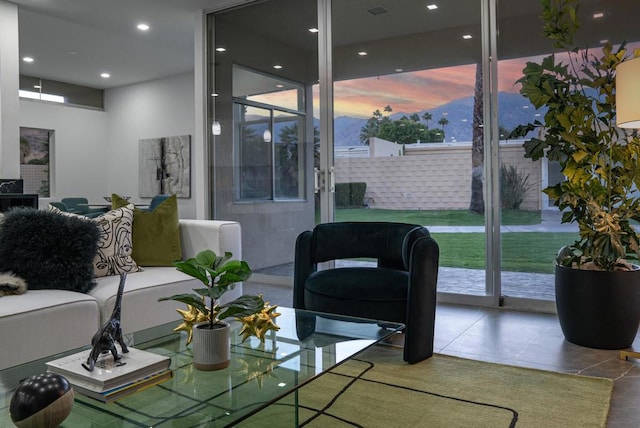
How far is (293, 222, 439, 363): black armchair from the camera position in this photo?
8.34ft

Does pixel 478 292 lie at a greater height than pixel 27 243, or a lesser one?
lesser

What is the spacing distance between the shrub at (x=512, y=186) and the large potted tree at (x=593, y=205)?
74 cm

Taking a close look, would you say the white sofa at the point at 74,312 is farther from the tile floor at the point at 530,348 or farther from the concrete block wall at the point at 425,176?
the concrete block wall at the point at 425,176

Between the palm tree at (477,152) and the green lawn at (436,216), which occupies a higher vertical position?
the palm tree at (477,152)

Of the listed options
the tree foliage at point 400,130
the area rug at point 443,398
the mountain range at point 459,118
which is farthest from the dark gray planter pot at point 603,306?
the tree foliage at point 400,130

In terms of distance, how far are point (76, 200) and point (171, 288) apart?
18.4 ft

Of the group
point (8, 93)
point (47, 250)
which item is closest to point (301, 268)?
point (47, 250)

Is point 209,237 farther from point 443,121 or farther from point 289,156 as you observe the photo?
point 443,121

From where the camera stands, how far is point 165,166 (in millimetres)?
8609

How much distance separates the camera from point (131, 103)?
30.5 ft

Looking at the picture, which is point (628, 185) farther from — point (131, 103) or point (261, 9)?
point (131, 103)

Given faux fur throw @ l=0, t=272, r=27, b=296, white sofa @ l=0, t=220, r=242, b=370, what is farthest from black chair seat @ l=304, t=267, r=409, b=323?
faux fur throw @ l=0, t=272, r=27, b=296

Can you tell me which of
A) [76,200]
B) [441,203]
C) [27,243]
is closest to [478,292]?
[441,203]

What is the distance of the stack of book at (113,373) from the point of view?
1305 millimetres
